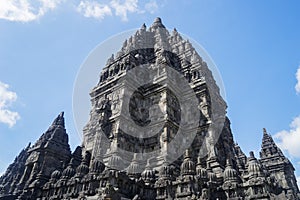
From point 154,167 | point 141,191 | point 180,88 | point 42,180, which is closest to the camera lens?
point 141,191

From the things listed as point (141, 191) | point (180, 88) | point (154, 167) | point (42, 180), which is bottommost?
point (141, 191)

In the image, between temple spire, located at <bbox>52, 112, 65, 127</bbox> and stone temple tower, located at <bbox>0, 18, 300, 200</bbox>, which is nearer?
stone temple tower, located at <bbox>0, 18, 300, 200</bbox>

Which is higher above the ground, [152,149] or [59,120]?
[59,120]

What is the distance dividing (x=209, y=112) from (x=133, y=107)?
8954 millimetres

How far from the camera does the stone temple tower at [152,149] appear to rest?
17859mm

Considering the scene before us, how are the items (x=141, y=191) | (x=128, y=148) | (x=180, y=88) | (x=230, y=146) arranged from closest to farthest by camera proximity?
(x=141, y=191) → (x=128, y=148) → (x=230, y=146) → (x=180, y=88)

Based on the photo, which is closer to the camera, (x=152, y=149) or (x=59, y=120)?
(x=152, y=149)

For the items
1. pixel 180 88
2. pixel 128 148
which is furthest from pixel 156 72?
pixel 128 148

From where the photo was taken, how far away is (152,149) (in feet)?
85.9

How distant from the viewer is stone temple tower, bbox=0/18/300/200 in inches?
703

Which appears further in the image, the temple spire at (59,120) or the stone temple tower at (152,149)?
the temple spire at (59,120)

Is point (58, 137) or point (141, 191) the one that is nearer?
point (141, 191)

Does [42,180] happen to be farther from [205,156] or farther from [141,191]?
[205,156]

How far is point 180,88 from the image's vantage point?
33.2 m
